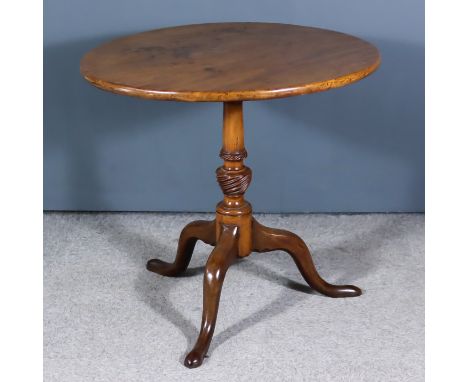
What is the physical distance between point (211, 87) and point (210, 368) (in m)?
0.82

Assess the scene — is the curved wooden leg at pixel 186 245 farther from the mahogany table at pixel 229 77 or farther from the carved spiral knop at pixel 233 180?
the carved spiral knop at pixel 233 180

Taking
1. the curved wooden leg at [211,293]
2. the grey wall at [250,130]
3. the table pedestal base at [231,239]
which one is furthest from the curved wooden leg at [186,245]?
the grey wall at [250,130]

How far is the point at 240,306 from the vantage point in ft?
9.58

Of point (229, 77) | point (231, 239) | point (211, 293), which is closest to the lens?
point (229, 77)

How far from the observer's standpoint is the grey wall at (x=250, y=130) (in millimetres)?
3328

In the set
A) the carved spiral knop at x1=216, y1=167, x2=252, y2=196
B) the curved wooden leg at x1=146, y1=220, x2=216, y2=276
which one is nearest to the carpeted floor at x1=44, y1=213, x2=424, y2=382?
the curved wooden leg at x1=146, y1=220, x2=216, y2=276

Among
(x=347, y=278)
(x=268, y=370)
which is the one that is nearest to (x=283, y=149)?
(x=347, y=278)

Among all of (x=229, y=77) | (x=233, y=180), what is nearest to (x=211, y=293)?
(x=233, y=180)

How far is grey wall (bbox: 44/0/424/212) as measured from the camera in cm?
333

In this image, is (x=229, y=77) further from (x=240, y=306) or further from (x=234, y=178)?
(x=240, y=306)

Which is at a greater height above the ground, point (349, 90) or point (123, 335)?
point (349, 90)

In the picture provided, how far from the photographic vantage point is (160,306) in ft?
9.62

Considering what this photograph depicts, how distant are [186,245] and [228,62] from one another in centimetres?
75

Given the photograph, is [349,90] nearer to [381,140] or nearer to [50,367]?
[381,140]
